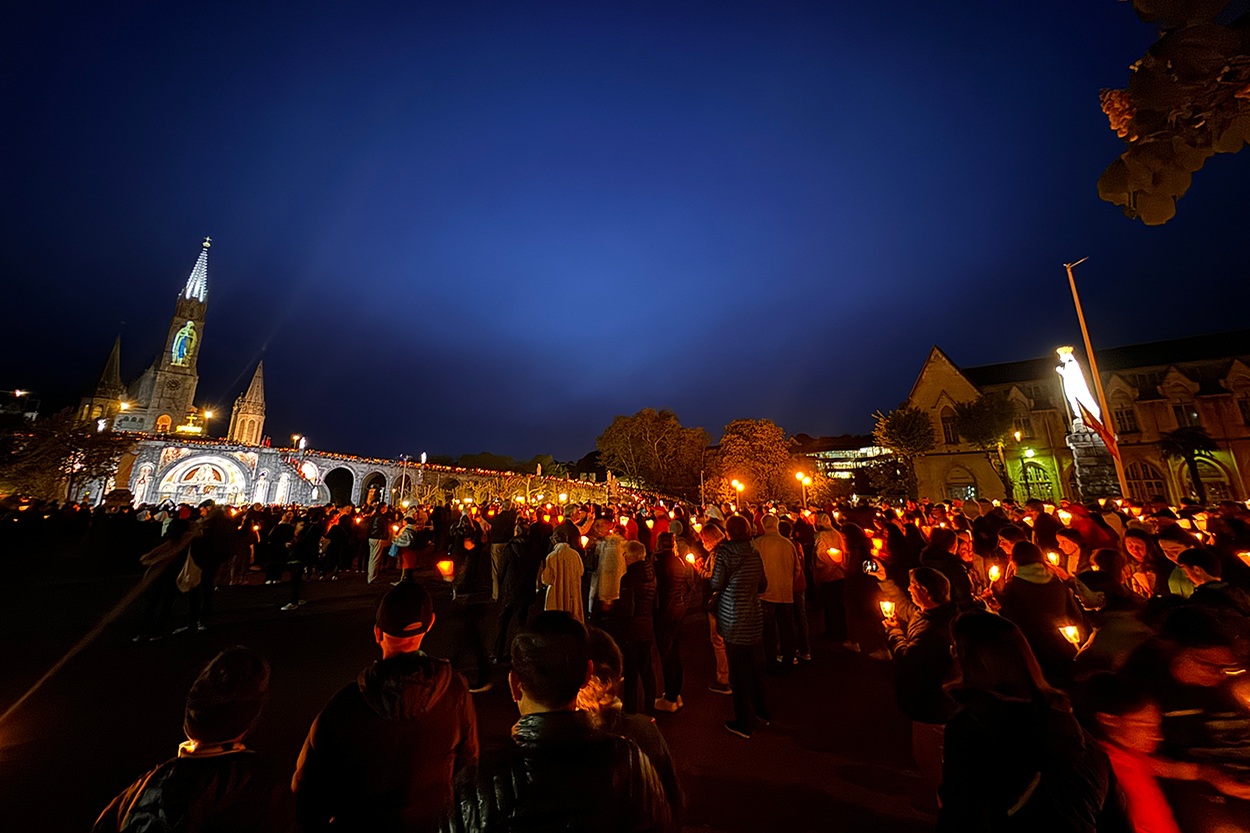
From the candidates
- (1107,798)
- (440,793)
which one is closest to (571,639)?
(440,793)

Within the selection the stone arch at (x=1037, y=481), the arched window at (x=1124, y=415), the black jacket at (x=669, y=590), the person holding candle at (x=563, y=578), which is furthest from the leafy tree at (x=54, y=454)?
the arched window at (x=1124, y=415)

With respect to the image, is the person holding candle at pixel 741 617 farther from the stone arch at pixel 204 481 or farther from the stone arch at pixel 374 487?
the stone arch at pixel 374 487

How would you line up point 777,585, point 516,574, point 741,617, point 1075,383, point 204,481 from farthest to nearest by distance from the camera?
point 204,481 < point 1075,383 < point 516,574 < point 777,585 < point 741,617

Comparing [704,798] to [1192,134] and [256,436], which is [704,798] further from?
Result: [256,436]

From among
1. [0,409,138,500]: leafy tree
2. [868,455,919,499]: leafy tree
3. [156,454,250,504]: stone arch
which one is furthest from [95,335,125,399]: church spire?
[868,455,919,499]: leafy tree

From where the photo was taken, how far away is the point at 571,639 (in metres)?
1.56

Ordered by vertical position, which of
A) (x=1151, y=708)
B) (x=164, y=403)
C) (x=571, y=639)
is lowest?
(x=1151, y=708)

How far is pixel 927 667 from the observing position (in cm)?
298

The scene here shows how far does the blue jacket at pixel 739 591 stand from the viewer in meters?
4.68

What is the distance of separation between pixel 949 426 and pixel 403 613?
51.0 metres

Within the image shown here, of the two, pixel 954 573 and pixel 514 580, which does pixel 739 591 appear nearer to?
pixel 954 573

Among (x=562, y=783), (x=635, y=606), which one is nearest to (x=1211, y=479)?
(x=635, y=606)

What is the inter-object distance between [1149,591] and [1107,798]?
16.7 ft

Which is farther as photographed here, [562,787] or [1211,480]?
[1211,480]
